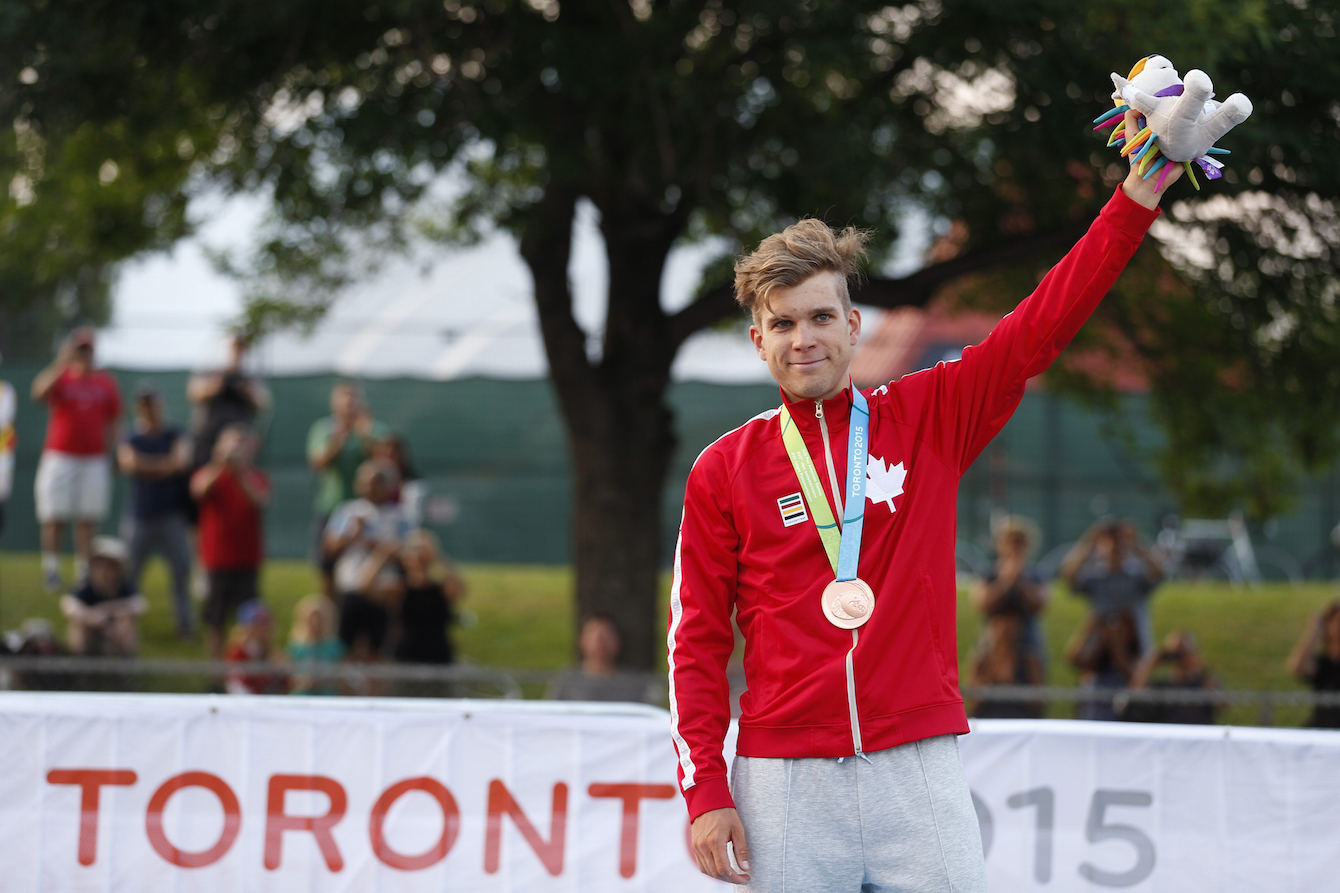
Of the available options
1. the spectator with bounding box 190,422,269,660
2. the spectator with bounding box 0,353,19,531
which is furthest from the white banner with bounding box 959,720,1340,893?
the spectator with bounding box 0,353,19,531

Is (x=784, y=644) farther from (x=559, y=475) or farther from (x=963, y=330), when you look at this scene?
(x=963, y=330)

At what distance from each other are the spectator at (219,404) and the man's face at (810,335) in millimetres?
8596

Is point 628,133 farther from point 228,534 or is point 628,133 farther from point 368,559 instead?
point 228,534

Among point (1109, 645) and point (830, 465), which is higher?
point (830, 465)

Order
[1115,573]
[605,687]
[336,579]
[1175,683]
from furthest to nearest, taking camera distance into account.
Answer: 1. [336,579]
2. [1115,573]
3. [1175,683]
4. [605,687]

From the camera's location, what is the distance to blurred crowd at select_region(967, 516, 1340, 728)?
760 centimetres

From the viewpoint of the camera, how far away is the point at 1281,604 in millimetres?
13023

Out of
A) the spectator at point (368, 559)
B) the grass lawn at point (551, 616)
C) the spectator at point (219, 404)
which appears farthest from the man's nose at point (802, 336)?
the spectator at point (219, 404)

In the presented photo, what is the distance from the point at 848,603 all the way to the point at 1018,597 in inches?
259

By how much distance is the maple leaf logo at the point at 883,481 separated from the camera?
273 centimetres

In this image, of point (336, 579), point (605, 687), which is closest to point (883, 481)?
point (605, 687)

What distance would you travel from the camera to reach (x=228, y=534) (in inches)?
387

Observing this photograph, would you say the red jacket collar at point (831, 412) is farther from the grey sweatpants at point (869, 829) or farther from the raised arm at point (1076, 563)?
the raised arm at point (1076, 563)

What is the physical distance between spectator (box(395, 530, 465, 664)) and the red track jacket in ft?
20.1
